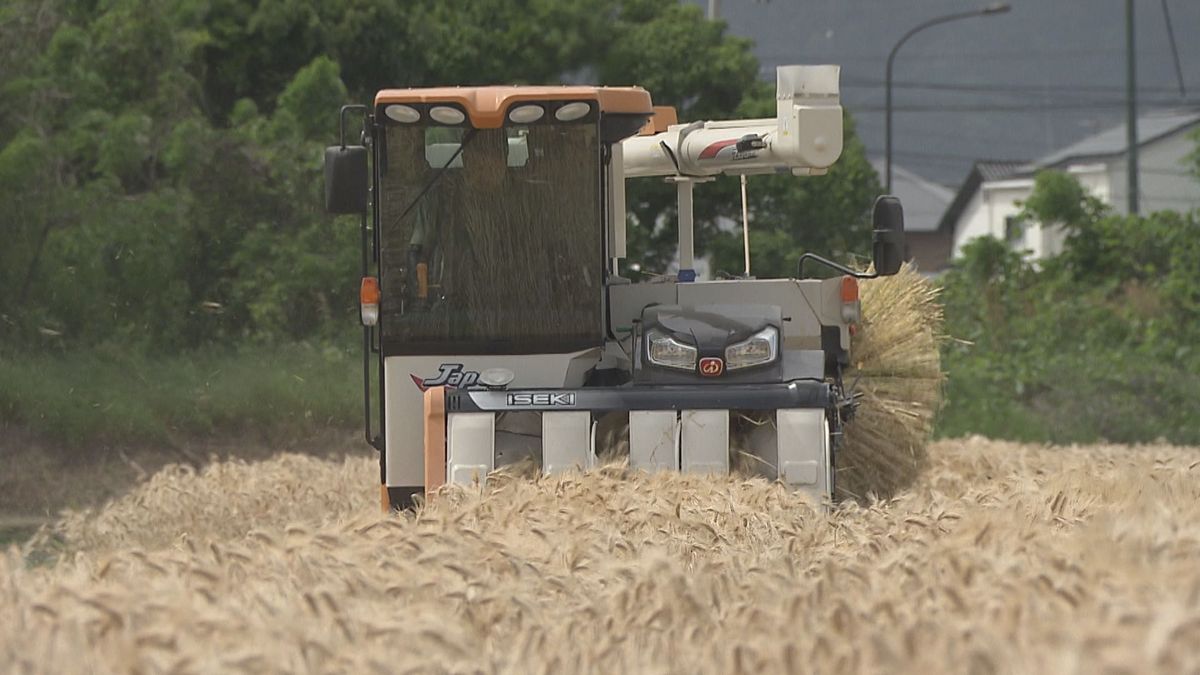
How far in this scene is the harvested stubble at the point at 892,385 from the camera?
11.4 meters

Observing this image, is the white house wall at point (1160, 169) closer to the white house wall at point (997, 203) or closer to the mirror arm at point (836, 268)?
the white house wall at point (997, 203)

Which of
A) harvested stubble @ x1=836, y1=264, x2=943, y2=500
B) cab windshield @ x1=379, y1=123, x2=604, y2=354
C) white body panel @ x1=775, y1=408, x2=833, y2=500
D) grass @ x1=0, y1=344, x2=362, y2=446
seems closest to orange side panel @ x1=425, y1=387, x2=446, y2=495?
cab windshield @ x1=379, y1=123, x2=604, y2=354

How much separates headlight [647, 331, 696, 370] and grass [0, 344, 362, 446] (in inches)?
425

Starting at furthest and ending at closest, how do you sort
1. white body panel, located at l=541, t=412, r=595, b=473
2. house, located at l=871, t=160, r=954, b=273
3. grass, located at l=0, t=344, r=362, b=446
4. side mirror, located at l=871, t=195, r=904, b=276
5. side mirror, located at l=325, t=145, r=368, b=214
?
house, located at l=871, t=160, r=954, b=273
grass, located at l=0, t=344, r=362, b=446
side mirror, located at l=871, t=195, r=904, b=276
side mirror, located at l=325, t=145, r=368, b=214
white body panel, located at l=541, t=412, r=595, b=473

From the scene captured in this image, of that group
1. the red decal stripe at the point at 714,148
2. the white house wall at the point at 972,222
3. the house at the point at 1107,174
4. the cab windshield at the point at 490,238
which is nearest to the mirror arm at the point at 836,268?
the red decal stripe at the point at 714,148

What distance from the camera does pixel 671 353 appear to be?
10297 mm

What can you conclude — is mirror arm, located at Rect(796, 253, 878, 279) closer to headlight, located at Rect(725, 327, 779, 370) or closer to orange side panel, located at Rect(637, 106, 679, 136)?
headlight, located at Rect(725, 327, 779, 370)

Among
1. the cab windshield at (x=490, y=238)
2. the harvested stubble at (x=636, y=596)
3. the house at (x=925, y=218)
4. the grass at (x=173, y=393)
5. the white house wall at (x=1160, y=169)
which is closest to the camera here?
the harvested stubble at (x=636, y=596)

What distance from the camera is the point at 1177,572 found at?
15.3 feet

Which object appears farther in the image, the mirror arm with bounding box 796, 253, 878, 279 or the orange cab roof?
the mirror arm with bounding box 796, 253, 878, 279

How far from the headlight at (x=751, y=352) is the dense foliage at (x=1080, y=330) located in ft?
47.7

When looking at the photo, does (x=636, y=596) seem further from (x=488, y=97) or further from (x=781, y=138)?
(x=781, y=138)

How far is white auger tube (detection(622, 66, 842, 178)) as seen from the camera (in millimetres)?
11469

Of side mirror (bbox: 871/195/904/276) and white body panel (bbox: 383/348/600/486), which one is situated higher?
side mirror (bbox: 871/195/904/276)
